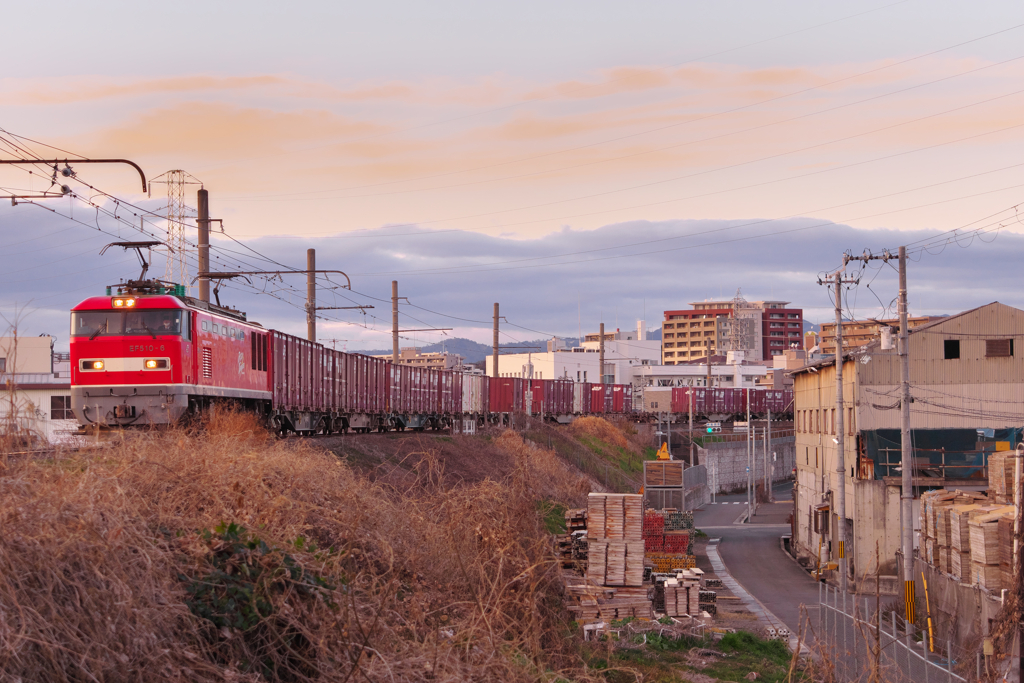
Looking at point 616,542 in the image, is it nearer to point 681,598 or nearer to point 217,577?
point 681,598

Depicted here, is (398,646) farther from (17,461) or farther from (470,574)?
(17,461)

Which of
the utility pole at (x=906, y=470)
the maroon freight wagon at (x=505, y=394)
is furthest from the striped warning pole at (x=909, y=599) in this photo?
the maroon freight wagon at (x=505, y=394)

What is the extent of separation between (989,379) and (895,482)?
25.7ft

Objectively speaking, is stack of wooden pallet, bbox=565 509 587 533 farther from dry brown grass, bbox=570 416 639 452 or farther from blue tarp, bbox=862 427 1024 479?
dry brown grass, bbox=570 416 639 452

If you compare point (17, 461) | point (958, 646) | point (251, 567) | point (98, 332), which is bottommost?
point (958, 646)

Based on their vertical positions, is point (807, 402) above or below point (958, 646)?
above

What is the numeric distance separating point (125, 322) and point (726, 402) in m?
83.4

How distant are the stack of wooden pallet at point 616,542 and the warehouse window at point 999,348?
2947 cm

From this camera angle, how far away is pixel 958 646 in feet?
82.5

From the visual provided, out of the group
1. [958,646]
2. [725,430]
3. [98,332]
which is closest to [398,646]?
[98,332]

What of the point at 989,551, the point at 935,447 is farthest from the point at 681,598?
the point at 935,447

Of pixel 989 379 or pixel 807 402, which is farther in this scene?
pixel 807 402

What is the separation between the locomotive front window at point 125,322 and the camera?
2083 centimetres

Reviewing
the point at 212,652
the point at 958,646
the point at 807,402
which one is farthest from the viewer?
the point at 807,402
